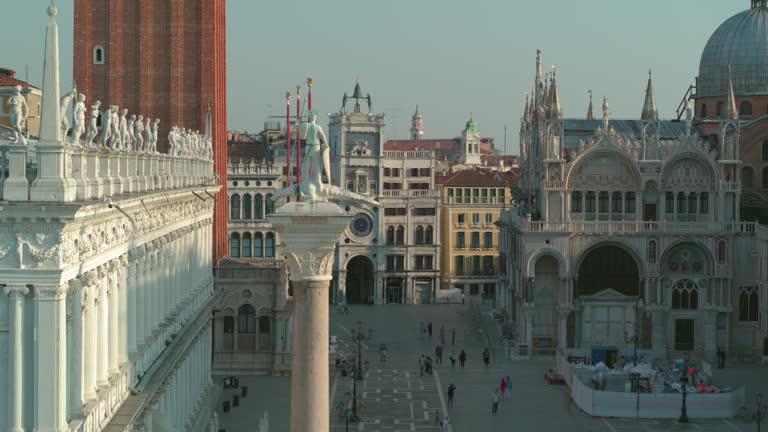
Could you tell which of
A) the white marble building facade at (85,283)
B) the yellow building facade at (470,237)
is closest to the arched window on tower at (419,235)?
the yellow building facade at (470,237)

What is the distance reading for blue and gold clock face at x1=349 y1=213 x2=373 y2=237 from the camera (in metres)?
104

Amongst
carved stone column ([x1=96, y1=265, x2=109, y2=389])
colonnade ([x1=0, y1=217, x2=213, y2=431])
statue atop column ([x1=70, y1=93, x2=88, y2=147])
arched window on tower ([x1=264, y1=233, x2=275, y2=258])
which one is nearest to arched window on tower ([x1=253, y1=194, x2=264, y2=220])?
arched window on tower ([x1=264, y1=233, x2=275, y2=258])

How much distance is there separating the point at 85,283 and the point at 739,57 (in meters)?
75.6

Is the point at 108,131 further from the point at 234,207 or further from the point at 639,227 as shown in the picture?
the point at 234,207

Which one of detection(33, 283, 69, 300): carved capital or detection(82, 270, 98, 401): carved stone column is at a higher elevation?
detection(33, 283, 69, 300): carved capital

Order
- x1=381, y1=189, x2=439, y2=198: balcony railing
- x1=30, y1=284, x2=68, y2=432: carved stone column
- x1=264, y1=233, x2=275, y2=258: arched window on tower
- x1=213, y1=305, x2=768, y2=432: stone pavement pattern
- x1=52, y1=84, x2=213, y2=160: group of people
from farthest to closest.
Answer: x1=381, y1=189, x2=439, y2=198: balcony railing < x1=264, y1=233, x2=275, y2=258: arched window on tower < x1=213, y1=305, x2=768, y2=432: stone pavement pattern < x1=52, y1=84, x2=213, y2=160: group of people < x1=30, y1=284, x2=68, y2=432: carved stone column

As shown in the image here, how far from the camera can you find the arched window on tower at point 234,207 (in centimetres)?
9950

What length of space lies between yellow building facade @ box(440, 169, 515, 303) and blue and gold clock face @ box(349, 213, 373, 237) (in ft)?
25.4

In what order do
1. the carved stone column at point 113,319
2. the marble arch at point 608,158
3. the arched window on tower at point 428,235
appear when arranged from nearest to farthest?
the carved stone column at point 113,319 → the marble arch at point 608,158 → the arched window on tower at point 428,235

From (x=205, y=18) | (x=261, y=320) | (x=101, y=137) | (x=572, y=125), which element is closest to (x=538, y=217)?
(x=572, y=125)

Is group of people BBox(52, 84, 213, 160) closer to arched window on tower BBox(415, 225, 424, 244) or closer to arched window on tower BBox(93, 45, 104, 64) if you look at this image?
arched window on tower BBox(93, 45, 104, 64)

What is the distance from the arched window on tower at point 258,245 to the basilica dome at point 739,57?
33134mm

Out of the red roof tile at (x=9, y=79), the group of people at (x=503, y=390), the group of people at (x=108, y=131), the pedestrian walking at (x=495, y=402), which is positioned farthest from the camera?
the group of people at (x=503, y=390)

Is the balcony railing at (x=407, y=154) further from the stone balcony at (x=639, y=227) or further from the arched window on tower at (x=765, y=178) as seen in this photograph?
the stone balcony at (x=639, y=227)
